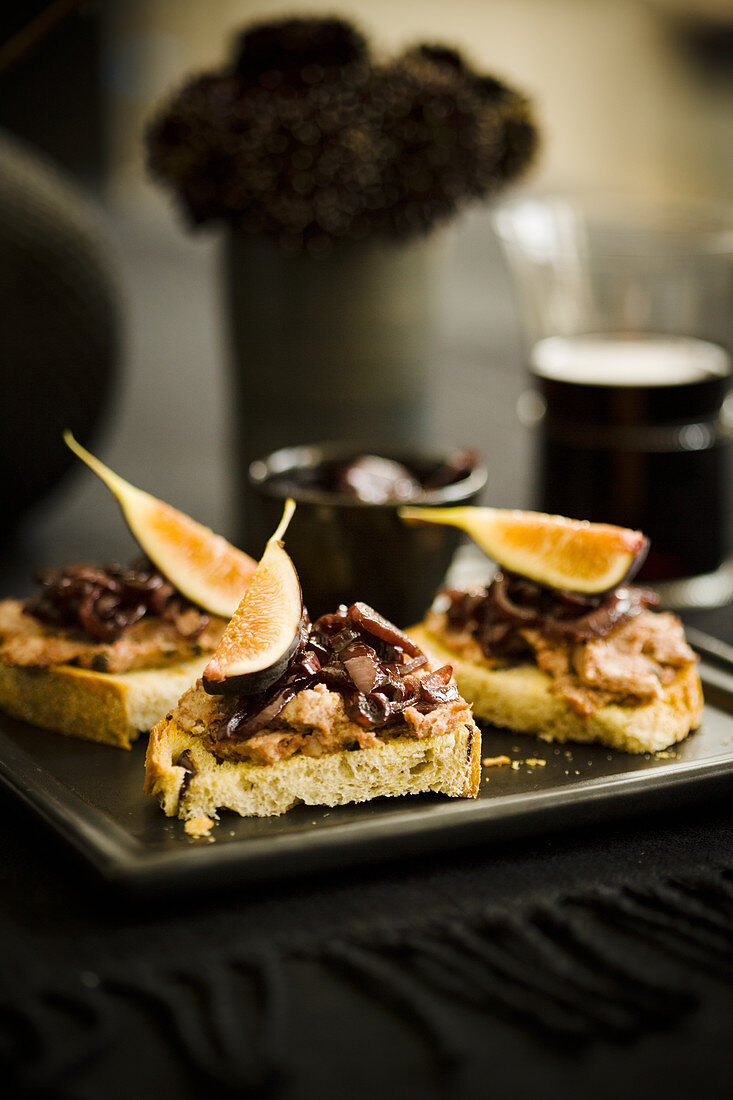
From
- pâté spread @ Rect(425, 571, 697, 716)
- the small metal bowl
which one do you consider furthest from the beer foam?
pâté spread @ Rect(425, 571, 697, 716)

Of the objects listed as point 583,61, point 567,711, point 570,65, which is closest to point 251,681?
point 567,711

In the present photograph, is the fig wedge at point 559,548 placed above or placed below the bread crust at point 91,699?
above

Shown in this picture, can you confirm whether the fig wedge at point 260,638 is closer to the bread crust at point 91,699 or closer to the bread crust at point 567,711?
the bread crust at point 91,699

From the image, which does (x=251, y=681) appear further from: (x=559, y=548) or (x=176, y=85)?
(x=176, y=85)

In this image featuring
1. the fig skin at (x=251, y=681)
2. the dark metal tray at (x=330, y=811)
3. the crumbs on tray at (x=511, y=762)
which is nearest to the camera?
the dark metal tray at (x=330, y=811)

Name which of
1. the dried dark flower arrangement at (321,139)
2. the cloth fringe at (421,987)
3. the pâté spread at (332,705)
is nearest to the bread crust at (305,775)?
the pâté spread at (332,705)

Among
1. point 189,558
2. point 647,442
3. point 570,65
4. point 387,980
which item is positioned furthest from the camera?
point 570,65

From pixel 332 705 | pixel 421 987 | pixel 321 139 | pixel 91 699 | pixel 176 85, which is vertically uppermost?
pixel 176 85
